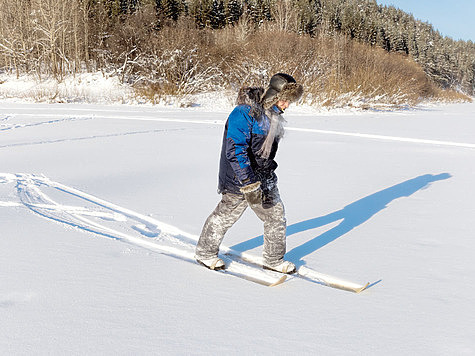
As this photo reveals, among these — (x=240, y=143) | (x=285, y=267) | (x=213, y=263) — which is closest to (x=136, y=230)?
(x=213, y=263)

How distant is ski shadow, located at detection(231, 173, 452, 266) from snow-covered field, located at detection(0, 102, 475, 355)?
0.02 meters

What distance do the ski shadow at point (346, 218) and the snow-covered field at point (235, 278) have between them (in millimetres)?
23

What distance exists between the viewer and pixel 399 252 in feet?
11.3

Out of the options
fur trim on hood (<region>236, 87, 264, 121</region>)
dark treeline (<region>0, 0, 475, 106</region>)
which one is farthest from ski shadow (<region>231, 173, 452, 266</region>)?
dark treeline (<region>0, 0, 475, 106</region>)

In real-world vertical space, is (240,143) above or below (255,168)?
above

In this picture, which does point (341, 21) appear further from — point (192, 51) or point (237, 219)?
point (237, 219)

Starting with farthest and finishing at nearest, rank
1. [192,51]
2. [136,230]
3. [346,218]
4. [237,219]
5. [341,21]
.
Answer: [341,21] < [192,51] < [346,218] < [136,230] < [237,219]

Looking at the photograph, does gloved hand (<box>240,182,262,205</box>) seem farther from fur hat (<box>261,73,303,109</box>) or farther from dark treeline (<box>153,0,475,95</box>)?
dark treeline (<box>153,0,475,95</box>)

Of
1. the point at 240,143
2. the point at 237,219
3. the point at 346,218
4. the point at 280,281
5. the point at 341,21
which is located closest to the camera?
the point at 240,143

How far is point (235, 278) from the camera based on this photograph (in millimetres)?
2867

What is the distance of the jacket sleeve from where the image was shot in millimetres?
2672

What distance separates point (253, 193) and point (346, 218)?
2.07 metres

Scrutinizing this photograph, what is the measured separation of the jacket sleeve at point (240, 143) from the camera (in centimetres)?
267

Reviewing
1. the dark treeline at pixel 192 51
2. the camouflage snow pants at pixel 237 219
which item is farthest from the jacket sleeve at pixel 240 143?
the dark treeline at pixel 192 51
